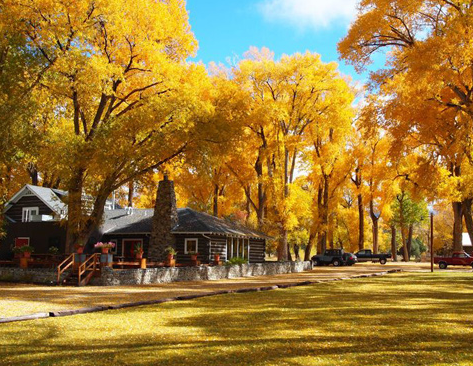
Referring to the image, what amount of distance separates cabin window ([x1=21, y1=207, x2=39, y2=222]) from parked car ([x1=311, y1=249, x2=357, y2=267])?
25903 mm

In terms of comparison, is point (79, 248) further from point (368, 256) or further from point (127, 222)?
point (368, 256)

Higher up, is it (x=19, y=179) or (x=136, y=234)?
(x=19, y=179)

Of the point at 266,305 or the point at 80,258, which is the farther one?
the point at 80,258

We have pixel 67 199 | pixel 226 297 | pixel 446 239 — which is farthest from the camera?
pixel 446 239

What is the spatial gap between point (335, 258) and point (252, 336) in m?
37.6

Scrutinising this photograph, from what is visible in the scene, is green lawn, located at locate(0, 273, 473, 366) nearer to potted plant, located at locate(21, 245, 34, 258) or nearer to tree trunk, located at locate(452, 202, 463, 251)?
potted plant, located at locate(21, 245, 34, 258)

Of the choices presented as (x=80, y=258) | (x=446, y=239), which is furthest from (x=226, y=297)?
(x=446, y=239)

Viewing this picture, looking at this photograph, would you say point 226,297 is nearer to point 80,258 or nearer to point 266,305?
point 266,305

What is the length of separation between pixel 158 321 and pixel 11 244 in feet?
84.0

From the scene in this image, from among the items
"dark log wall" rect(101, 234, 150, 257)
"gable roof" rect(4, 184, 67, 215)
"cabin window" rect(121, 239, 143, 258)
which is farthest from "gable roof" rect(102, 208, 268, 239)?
"gable roof" rect(4, 184, 67, 215)

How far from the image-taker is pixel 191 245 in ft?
95.8

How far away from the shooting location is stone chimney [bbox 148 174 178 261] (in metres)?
27.8

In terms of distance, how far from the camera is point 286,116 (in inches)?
1358

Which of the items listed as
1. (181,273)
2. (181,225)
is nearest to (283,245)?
(181,225)
